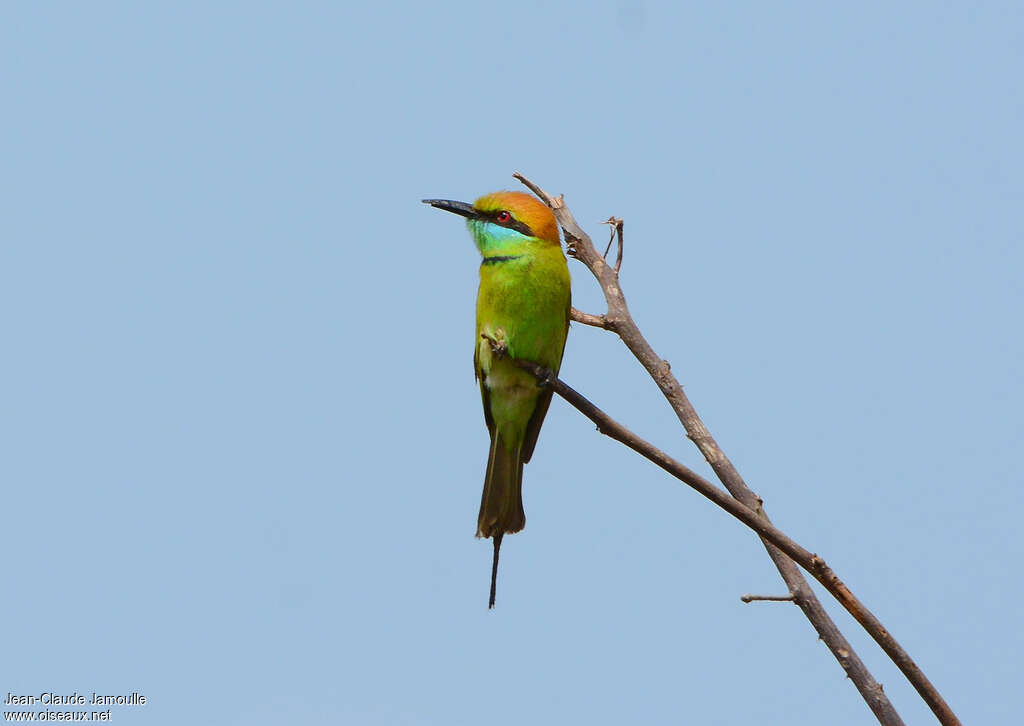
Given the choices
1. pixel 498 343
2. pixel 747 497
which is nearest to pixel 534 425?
pixel 498 343

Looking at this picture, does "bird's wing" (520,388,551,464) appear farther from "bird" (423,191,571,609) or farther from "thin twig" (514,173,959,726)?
"thin twig" (514,173,959,726)

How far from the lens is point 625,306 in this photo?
3.66 metres

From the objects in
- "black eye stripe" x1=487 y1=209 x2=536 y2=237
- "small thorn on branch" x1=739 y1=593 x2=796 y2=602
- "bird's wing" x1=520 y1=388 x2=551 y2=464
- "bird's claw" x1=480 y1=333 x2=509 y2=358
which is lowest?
"small thorn on branch" x1=739 y1=593 x2=796 y2=602

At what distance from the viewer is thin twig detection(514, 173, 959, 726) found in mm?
2439

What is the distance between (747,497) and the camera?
3037 mm

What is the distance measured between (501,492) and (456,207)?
1051 millimetres

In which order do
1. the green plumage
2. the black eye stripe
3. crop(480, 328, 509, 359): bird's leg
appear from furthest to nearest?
the black eye stripe → the green plumage → crop(480, 328, 509, 359): bird's leg

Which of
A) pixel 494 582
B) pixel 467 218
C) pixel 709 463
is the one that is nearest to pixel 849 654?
pixel 709 463

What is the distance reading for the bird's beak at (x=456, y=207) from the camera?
4.23 m

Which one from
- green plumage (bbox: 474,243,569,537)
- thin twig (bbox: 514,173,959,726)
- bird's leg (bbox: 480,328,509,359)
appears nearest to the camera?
thin twig (bbox: 514,173,959,726)

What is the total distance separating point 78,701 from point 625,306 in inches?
82.7

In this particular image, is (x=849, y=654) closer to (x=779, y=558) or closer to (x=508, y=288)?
(x=779, y=558)

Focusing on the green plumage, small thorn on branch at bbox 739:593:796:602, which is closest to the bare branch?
the green plumage

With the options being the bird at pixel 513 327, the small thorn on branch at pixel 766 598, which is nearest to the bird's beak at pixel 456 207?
the bird at pixel 513 327
